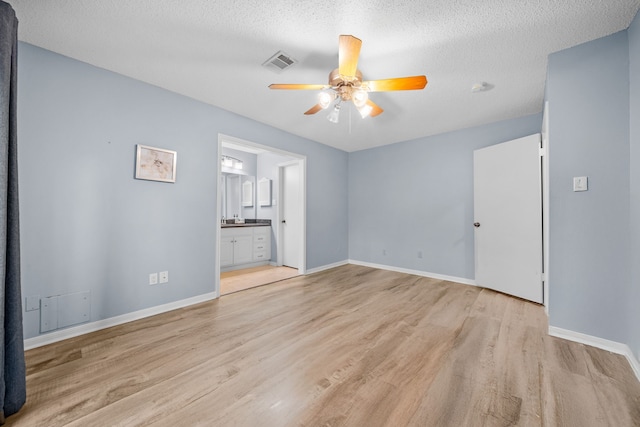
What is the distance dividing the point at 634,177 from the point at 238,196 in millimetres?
5622

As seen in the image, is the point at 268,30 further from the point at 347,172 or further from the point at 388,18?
the point at 347,172

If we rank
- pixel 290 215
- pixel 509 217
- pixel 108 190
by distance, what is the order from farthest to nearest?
1. pixel 290 215
2. pixel 509 217
3. pixel 108 190

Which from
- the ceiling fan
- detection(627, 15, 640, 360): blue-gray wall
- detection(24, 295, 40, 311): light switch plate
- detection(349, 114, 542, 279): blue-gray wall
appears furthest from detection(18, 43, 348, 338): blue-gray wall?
detection(627, 15, 640, 360): blue-gray wall

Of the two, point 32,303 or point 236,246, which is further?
point 236,246

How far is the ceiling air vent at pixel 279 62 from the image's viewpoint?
81.0 inches

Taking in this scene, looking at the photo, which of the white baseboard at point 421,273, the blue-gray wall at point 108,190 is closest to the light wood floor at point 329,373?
the blue-gray wall at point 108,190

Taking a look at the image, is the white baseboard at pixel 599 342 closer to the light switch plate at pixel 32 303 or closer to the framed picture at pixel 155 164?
the framed picture at pixel 155 164

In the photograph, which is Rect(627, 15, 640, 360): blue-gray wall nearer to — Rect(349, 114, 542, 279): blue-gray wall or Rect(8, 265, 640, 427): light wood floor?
Rect(8, 265, 640, 427): light wood floor

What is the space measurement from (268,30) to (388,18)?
85 cm

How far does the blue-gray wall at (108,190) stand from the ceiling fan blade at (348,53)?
1948 millimetres

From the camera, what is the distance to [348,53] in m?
1.64

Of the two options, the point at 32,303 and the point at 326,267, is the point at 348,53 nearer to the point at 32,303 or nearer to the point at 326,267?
the point at 32,303

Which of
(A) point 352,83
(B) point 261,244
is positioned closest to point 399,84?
(A) point 352,83

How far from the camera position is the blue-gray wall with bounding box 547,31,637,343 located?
185 centimetres
